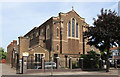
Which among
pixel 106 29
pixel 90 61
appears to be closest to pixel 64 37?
pixel 90 61

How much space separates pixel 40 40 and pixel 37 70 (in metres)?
18.1

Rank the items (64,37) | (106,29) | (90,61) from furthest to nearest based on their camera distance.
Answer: (64,37)
(90,61)
(106,29)

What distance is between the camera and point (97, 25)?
2509 cm

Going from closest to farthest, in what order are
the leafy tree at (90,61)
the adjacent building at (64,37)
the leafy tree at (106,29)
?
the leafy tree at (106,29), the leafy tree at (90,61), the adjacent building at (64,37)

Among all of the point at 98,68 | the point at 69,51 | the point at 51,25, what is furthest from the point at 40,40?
the point at 98,68

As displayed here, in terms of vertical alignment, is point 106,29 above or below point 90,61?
above

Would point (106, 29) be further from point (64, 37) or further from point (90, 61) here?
point (64, 37)

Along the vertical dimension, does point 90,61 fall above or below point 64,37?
below

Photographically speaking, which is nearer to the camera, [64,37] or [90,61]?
[90,61]

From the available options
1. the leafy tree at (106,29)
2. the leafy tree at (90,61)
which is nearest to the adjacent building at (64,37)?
the leafy tree at (90,61)

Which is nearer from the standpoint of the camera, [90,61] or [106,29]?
[106,29]

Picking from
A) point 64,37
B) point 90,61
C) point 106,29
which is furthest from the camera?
point 64,37

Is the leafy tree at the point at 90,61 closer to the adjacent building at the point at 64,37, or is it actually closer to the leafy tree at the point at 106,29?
the leafy tree at the point at 106,29

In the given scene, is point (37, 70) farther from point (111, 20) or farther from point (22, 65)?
point (111, 20)
